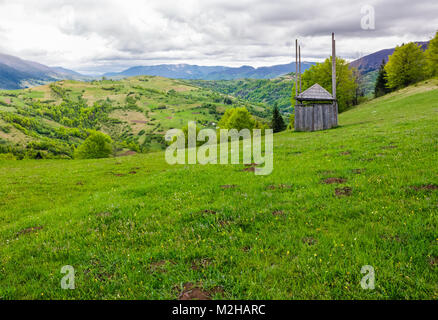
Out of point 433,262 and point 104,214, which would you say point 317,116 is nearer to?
point 104,214

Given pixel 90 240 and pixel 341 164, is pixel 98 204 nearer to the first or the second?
pixel 90 240

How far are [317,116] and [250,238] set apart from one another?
36137mm

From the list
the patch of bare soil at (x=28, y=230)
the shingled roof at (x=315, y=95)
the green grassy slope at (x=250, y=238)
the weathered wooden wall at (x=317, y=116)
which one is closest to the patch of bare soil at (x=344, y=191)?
the green grassy slope at (x=250, y=238)

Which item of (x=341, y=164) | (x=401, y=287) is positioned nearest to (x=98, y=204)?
(x=401, y=287)

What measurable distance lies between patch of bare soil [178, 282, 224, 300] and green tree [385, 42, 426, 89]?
96.0 meters

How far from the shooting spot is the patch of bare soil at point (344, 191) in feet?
33.5

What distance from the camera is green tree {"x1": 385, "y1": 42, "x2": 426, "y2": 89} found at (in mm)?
75750

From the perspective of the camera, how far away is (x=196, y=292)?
19.1 ft

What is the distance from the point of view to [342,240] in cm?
700

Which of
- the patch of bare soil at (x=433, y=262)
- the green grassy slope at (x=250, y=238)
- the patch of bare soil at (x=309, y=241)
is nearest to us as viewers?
the patch of bare soil at (x=433, y=262)

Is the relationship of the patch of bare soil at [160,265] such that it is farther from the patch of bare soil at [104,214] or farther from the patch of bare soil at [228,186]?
the patch of bare soil at [228,186]

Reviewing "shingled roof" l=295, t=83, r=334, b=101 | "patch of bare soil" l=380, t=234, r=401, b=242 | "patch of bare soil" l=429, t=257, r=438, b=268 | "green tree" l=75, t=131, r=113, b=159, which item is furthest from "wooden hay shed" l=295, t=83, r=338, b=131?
"green tree" l=75, t=131, r=113, b=159

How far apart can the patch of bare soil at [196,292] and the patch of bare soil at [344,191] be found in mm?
6820
